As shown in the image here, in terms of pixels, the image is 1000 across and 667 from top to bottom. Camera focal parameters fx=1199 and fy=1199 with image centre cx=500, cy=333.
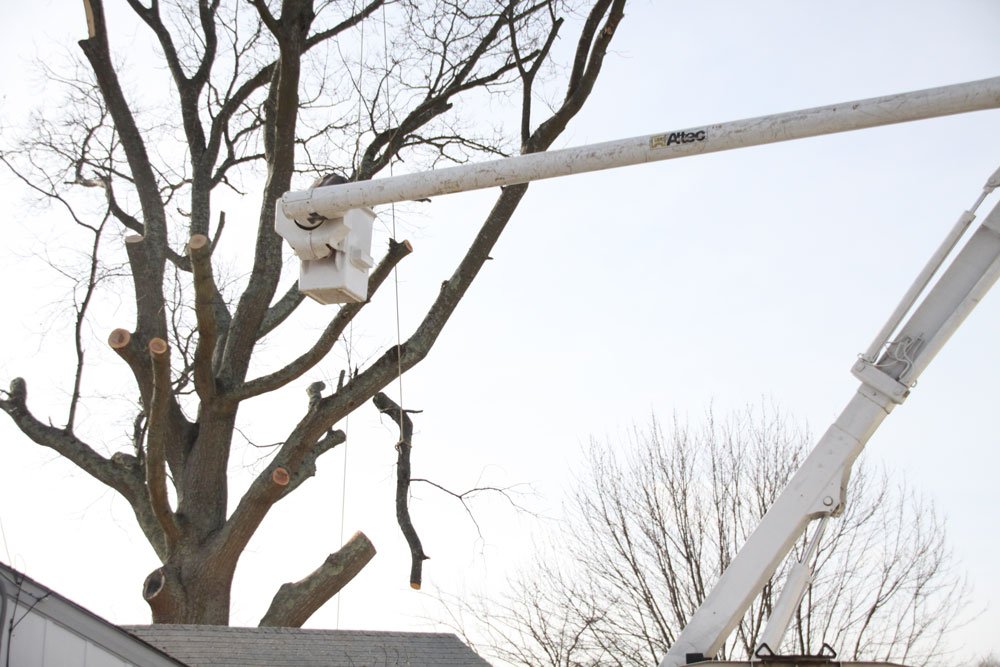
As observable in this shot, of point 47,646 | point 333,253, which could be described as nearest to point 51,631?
point 47,646

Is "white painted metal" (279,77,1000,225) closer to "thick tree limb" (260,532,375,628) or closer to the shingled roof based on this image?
the shingled roof

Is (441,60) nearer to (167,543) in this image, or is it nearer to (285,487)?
(285,487)

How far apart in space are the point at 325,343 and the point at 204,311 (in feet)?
4.95

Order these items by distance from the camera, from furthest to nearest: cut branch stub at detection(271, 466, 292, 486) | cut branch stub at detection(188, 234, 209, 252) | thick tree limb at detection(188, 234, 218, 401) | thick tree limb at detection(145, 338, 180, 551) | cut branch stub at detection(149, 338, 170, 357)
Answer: cut branch stub at detection(271, 466, 292, 486) → thick tree limb at detection(145, 338, 180, 551) → cut branch stub at detection(149, 338, 170, 357) → thick tree limb at detection(188, 234, 218, 401) → cut branch stub at detection(188, 234, 209, 252)

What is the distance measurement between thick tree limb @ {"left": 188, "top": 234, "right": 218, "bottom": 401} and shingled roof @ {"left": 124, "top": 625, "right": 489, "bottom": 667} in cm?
275

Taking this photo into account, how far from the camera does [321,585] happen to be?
11.9 meters

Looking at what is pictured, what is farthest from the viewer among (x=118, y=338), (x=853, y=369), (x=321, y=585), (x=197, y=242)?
(x=321, y=585)

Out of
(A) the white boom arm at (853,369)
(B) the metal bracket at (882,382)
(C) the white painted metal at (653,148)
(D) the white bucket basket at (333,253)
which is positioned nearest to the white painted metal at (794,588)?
(A) the white boom arm at (853,369)

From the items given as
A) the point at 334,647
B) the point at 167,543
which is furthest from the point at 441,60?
the point at 334,647

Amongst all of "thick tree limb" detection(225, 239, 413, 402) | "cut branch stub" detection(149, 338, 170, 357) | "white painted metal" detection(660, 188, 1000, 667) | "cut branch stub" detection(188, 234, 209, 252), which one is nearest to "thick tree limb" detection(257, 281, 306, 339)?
"thick tree limb" detection(225, 239, 413, 402)

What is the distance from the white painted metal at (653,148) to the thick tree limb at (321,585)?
6.38m

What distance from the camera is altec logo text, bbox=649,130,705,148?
566 cm

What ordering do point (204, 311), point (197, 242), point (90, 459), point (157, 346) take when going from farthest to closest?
1. point (90, 459)
2. point (204, 311)
3. point (157, 346)
4. point (197, 242)

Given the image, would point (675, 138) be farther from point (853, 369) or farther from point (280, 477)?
point (280, 477)
